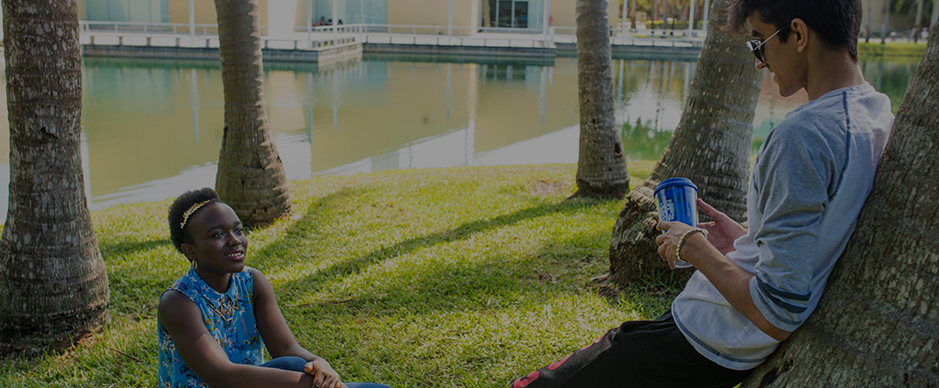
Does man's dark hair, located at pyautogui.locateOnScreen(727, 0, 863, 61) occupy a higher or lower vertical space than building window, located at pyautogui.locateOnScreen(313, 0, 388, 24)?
lower

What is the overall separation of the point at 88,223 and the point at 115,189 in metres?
5.94

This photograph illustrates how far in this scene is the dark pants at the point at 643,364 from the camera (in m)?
1.94

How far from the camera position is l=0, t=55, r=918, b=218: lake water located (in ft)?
35.2

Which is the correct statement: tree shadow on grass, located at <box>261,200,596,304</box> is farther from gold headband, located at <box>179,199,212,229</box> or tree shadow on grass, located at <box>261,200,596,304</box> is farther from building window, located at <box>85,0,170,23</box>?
building window, located at <box>85,0,170,23</box>

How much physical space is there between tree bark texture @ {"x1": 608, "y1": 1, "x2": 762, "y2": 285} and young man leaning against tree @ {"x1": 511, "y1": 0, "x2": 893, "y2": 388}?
2200 mm

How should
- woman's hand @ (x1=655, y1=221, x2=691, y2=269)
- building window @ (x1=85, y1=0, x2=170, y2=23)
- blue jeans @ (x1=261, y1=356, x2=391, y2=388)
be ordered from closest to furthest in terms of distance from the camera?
woman's hand @ (x1=655, y1=221, x2=691, y2=269) < blue jeans @ (x1=261, y1=356, x2=391, y2=388) < building window @ (x1=85, y1=0, x2=170, y2=23)

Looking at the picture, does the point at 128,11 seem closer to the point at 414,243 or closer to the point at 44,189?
the point at 414,243

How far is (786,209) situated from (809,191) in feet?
0.21

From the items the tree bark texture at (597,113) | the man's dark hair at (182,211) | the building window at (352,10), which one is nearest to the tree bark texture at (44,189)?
the man's dark hair at (182,211)

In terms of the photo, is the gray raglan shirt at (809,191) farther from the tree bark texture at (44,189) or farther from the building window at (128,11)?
the building window at (128,11)

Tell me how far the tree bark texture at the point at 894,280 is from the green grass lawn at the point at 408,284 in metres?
1.89

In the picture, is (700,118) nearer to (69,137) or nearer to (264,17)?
(69,137)

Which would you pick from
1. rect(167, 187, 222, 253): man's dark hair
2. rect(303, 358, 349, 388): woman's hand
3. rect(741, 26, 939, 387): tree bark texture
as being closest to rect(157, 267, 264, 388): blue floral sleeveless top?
rect(167, 187, 222, 253): man's dark hair

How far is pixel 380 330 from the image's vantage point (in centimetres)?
394
